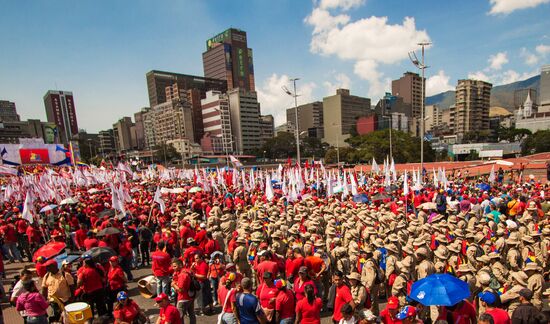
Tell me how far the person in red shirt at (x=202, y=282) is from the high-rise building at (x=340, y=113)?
124927mm

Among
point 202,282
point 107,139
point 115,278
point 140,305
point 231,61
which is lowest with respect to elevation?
point 140,305

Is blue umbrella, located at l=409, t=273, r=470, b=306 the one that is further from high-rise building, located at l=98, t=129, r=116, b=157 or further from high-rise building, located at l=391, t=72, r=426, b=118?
high-rise building, located at l=98, t=129, r=116, b=157

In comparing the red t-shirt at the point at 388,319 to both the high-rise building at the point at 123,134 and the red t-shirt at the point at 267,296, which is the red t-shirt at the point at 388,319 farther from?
the high-rise building at the point at 123,134

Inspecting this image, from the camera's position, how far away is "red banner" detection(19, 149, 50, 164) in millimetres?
49469

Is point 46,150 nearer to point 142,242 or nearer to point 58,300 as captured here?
point 142,242

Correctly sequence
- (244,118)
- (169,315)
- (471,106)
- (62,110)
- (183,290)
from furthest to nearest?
1. (62,110)
2. (471,106)
3. (244,118)
4. (183,290)
5. (169,315)

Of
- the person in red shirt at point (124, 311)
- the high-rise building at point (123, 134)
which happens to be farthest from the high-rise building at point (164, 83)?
the person in red shirt at point (124, 311)

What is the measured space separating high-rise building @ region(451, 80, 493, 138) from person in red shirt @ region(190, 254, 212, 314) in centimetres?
14219

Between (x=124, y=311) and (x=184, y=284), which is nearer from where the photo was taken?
(x=124, y=311)

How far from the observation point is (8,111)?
168 metres

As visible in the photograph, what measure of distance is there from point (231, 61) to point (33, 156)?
139329 millimetres

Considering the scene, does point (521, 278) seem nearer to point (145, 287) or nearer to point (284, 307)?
point (284, 307)

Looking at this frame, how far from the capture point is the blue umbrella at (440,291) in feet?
11.7

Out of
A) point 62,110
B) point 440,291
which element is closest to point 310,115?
point 62,110
